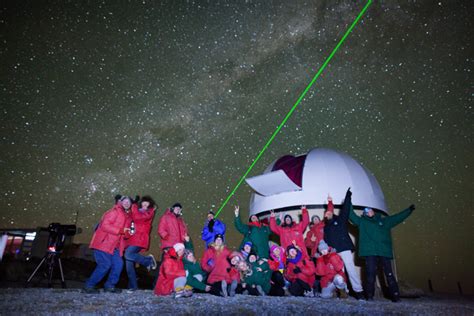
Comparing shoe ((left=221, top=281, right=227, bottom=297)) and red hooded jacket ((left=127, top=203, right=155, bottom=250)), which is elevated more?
red hooded jacket ((left=127, top=203, right=155, bottom=250))

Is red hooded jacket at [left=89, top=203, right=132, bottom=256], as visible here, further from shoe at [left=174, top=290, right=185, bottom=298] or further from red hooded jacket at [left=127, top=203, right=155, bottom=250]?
shoe at [left=174, top=290, right=185, bottom=298]

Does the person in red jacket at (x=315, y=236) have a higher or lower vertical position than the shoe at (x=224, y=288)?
higher

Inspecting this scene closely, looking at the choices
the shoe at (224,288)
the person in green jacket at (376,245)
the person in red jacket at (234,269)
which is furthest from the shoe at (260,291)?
the person in green jacket at (376,245)

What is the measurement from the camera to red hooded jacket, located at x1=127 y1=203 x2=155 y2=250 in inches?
214

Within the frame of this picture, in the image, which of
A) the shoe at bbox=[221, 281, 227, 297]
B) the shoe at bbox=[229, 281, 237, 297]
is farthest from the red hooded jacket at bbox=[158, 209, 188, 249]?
the shoe at bbox=[229, 281, 237, 297]

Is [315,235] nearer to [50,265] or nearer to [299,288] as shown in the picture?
[299,288]

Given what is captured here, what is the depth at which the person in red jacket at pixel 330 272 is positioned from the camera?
550 centimetres

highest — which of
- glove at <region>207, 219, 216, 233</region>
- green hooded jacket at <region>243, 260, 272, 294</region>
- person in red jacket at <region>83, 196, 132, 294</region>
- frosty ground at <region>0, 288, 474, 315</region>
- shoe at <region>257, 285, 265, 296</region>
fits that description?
glove at <region>207, 219, 216, 233</region>

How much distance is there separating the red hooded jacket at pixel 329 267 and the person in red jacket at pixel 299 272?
0.16m

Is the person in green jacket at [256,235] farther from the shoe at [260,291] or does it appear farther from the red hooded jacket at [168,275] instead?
the red hooded jacket at [168,275]

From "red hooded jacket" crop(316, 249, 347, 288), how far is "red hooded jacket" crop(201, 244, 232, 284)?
1849 mm

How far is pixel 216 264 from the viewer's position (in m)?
5.28

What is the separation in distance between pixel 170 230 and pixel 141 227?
1.74ft

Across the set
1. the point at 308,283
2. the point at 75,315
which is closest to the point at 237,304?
the point at 75,315
